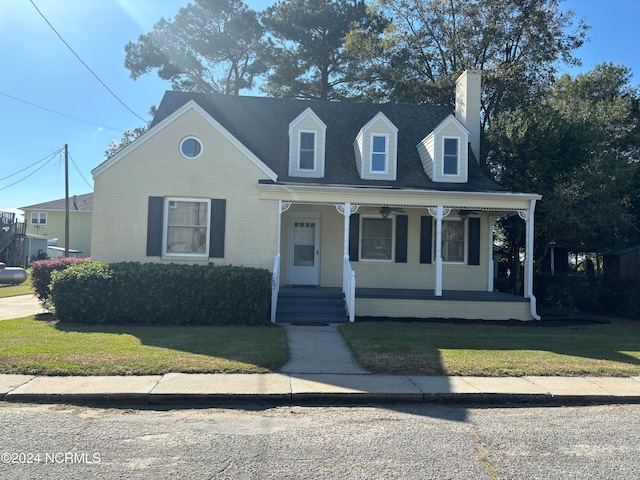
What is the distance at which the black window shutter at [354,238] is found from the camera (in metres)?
14.9

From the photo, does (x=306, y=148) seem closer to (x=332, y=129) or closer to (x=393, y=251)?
(x=332, y=129)

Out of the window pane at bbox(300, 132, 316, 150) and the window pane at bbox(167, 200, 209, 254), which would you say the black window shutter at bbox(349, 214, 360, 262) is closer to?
the window pane at bbox(300, 132, 316, 150)

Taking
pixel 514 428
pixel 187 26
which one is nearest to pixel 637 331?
pixel 514 428

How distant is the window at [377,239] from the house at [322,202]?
3 cm

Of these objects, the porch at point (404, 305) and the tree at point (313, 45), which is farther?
the tree at point (313, 45)

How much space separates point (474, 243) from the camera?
1525 centimetres

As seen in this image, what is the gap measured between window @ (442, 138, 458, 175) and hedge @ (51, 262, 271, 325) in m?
6.88

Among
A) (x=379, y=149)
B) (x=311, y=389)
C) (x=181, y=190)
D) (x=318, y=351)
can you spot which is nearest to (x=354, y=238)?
(x=379, y=149)

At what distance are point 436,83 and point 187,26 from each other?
51.0 ft

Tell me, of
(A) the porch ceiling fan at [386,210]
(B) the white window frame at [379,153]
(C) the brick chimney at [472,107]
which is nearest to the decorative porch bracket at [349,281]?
(A) the porch ceiling fan at [386,210]

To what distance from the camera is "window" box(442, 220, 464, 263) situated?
1530 centimetres

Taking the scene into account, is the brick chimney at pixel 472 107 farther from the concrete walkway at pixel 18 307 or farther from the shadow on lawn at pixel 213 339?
the concrete walkway at pixel 18 307

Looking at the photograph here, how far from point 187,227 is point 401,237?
646 centimetres

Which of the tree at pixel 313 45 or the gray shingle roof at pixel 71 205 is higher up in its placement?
the tree at pixel 313 45
